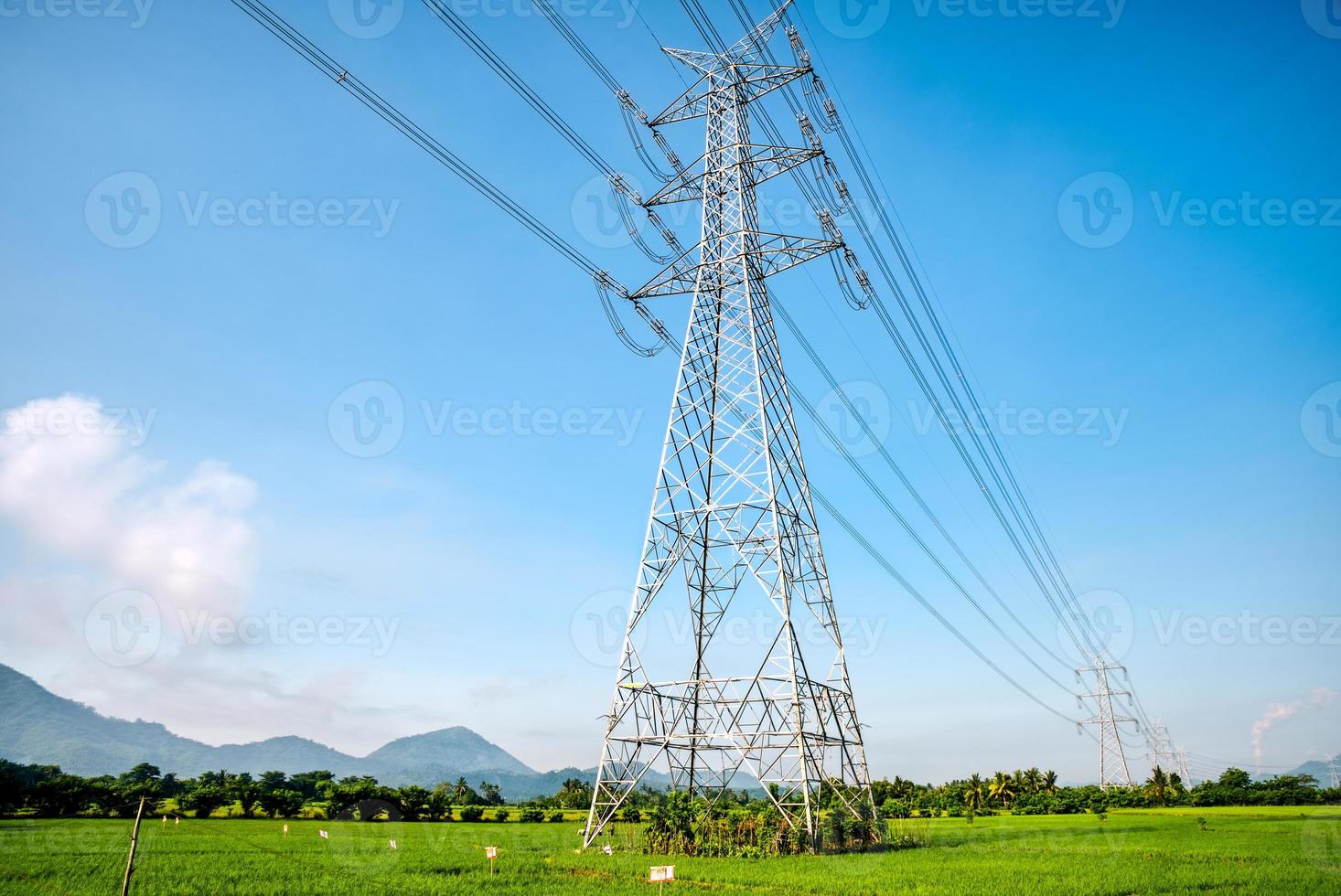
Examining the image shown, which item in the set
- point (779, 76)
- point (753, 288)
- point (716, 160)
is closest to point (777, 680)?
point (753, 288)

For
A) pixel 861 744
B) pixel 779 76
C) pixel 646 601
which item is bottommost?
pixel 861 744

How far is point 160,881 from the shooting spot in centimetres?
1878

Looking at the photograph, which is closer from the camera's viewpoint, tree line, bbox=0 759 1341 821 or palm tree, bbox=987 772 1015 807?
tree line, bbox=0 759 1341 821

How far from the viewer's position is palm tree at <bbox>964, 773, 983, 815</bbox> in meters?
80.8

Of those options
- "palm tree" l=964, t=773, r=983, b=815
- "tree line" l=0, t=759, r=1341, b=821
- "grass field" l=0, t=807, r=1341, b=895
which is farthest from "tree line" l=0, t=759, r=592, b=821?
"palm tree" l=964, t=773, r=983, b=815

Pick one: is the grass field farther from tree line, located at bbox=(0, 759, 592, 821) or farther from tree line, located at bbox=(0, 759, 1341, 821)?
tree line, located at bbox=(0, 759, 592, 821)

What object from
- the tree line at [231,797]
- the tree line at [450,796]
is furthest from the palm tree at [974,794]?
the tree line at [231,797]

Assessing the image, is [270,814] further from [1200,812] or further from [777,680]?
[1200,812]

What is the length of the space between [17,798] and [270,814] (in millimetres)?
17525

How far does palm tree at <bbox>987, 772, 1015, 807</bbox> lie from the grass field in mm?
50230

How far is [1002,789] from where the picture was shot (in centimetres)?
8244

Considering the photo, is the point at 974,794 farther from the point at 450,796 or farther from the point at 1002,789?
the point at 450,796

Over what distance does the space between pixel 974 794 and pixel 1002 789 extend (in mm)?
3088

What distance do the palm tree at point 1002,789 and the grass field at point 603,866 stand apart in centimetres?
5023
